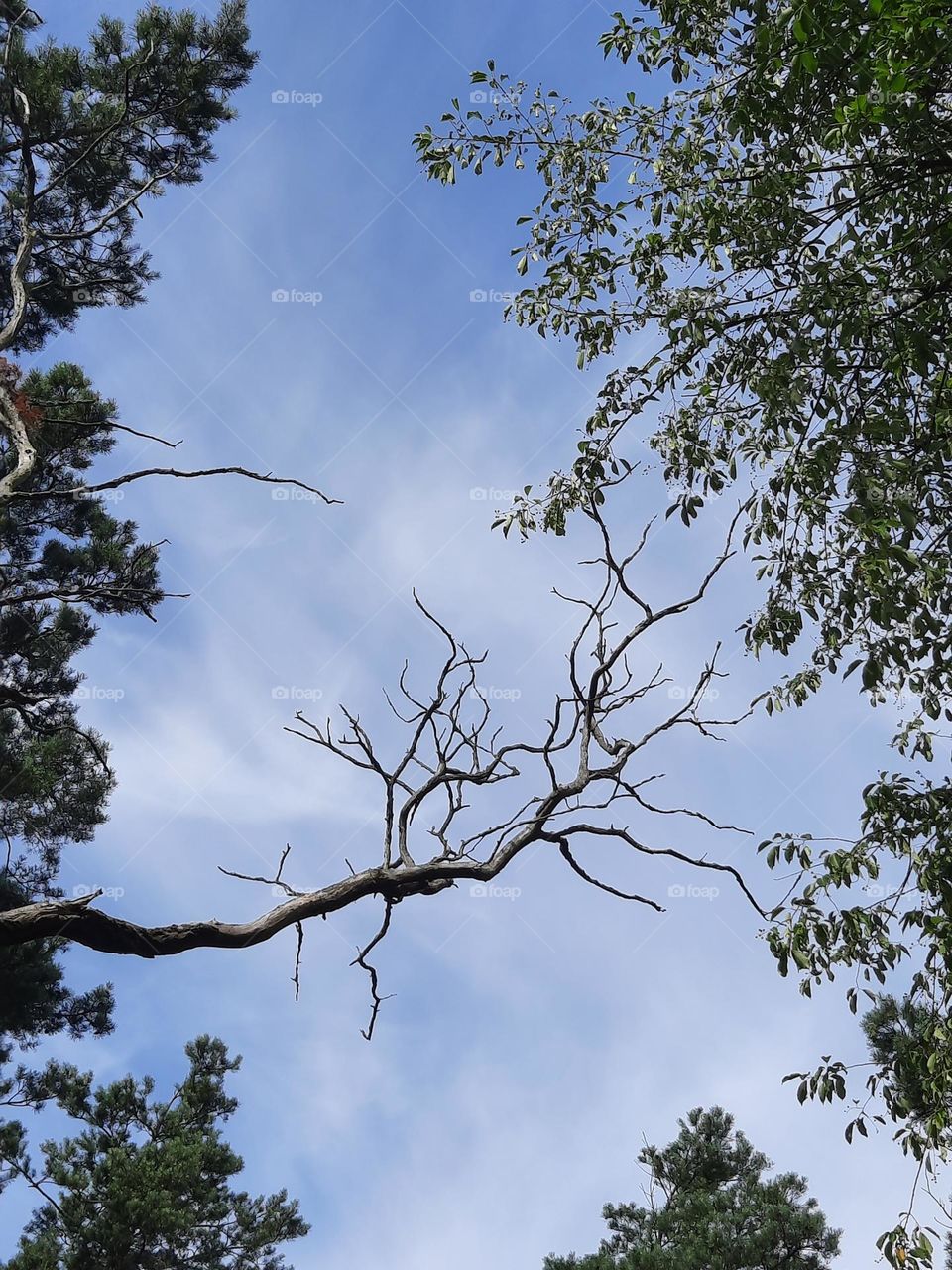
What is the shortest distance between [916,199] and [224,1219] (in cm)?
1243

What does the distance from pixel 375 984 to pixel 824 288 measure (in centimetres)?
293

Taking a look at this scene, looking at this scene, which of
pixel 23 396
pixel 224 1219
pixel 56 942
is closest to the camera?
pixel 23 396

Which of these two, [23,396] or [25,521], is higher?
[25,521]

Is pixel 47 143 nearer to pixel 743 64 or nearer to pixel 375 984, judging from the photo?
pixel 743 64

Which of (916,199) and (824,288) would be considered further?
(916,199)

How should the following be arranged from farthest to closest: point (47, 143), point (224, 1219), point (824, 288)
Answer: point (224, 1219), point (47, 143), point (824, 288)

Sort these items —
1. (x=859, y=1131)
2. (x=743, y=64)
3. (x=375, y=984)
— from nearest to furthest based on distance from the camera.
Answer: (x=375, y=984) → (x=859, y=1131) → (x=743, y=64)

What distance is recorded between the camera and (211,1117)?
37.6 ft

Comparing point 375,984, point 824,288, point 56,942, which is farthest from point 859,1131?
point 56,942

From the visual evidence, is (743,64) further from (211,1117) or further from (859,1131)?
(211,1117)

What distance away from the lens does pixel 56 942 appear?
820cm

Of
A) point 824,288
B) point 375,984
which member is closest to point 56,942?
point 375,984

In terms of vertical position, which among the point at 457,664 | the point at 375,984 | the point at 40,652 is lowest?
the point at 375,984

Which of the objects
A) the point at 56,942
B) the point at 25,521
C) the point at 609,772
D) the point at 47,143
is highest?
the point at 47,143
